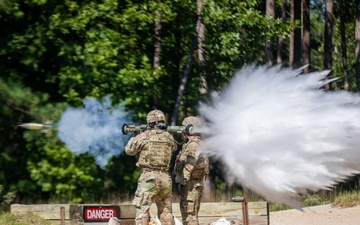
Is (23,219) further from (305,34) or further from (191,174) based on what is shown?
(305,34)

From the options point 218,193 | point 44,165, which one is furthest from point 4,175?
point 218,193

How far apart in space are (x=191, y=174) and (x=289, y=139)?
201 centimetres

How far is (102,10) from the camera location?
26.4 m

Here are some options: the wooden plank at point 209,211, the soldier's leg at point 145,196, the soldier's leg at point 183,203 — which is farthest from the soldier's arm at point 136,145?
the wooden plank at point 209,211

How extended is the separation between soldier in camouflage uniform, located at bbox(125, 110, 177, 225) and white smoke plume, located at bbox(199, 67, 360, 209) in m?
0.82

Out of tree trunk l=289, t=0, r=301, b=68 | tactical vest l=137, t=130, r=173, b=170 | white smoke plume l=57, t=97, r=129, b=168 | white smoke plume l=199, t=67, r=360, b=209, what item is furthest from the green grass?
tree trunk l=289, t=0, r=301, b=68

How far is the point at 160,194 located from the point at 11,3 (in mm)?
10408

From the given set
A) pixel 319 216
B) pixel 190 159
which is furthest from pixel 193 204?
pixel 319 216

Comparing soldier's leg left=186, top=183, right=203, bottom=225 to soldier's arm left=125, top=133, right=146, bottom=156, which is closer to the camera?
soldier's arm left=125, top=133, right=146, bottom=156

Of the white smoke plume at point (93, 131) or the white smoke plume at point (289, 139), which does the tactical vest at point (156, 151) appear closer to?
the white smoke plume at point (289, 139)

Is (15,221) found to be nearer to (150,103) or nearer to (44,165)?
(44,165)

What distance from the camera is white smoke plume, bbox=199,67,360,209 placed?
16531 mm

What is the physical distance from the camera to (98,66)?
2594 cm

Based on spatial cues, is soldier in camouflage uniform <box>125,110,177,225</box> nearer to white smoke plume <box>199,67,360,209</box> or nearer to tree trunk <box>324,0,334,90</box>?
white smoke plume <box>199,67,360,209</box>
